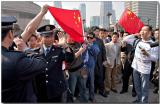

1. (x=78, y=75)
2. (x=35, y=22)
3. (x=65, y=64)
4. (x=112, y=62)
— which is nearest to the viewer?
(x=35, y=22)

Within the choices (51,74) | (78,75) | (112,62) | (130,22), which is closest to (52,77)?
(51,74)

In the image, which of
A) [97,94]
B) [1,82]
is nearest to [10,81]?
[1,82]

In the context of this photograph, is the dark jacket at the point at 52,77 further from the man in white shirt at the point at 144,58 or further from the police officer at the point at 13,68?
the man in white shirt at the point at 144,58

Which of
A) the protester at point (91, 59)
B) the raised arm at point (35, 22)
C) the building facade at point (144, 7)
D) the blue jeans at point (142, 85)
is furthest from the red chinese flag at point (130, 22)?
the raised arm at point (35, 22)

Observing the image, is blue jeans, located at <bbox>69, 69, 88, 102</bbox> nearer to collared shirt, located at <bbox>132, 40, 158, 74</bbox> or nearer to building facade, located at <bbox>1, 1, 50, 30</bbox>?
collared shirt, located at <bbox>132, 40, 158, 74</bbox>

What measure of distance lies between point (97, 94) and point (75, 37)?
317 centimetres

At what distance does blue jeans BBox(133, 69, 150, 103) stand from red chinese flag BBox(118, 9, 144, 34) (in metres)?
0.91

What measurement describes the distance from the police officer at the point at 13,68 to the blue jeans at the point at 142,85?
3101 mm

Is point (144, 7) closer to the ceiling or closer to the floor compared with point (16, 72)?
closer to the ceiling

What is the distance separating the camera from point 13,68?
2.68 metres

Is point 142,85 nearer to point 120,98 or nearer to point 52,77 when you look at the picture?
point 120,98

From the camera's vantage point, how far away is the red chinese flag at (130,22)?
6.07 metres

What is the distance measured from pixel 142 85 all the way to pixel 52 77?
2360 millimetres

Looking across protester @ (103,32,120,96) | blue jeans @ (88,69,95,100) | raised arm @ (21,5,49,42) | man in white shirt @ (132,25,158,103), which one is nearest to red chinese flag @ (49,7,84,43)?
raised arm @ (21,5,49,42)
